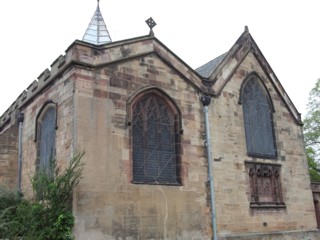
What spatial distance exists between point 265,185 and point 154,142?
5.45 m

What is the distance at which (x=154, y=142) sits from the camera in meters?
12.4

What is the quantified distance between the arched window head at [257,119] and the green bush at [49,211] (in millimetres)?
7601

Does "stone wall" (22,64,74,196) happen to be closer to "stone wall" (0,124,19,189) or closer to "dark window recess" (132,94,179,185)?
"stone wall" (0,124,19,189)

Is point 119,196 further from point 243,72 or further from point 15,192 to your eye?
point 243,72

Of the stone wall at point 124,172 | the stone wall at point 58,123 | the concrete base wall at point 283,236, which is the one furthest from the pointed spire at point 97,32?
the concrete base wall at point 283,236

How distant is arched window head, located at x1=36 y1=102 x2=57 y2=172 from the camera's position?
12516mm

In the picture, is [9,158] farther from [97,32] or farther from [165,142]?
[97,32]

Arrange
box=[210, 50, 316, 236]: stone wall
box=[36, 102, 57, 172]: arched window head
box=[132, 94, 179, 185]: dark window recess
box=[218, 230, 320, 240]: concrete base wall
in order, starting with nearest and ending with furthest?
box=[132, 94, 179, 185]: dark window recess, box=[36, 102, 57, 172]: arched window head, box=[218, 230, 320, 240]: concrete base wall, box=[210, 50, 316, 236]: stone wall

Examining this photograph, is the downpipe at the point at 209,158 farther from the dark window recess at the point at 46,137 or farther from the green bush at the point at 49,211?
the dark window recess at the point at 46,137

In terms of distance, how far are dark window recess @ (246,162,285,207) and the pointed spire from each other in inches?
529

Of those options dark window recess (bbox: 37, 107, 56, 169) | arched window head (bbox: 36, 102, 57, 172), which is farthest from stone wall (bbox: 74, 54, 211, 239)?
dark window recess (bbox: 37, 107, 56, 169)

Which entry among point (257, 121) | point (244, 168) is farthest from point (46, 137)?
point (257, 121)

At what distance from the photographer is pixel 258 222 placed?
1414cm

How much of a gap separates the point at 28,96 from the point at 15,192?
12.8ft
